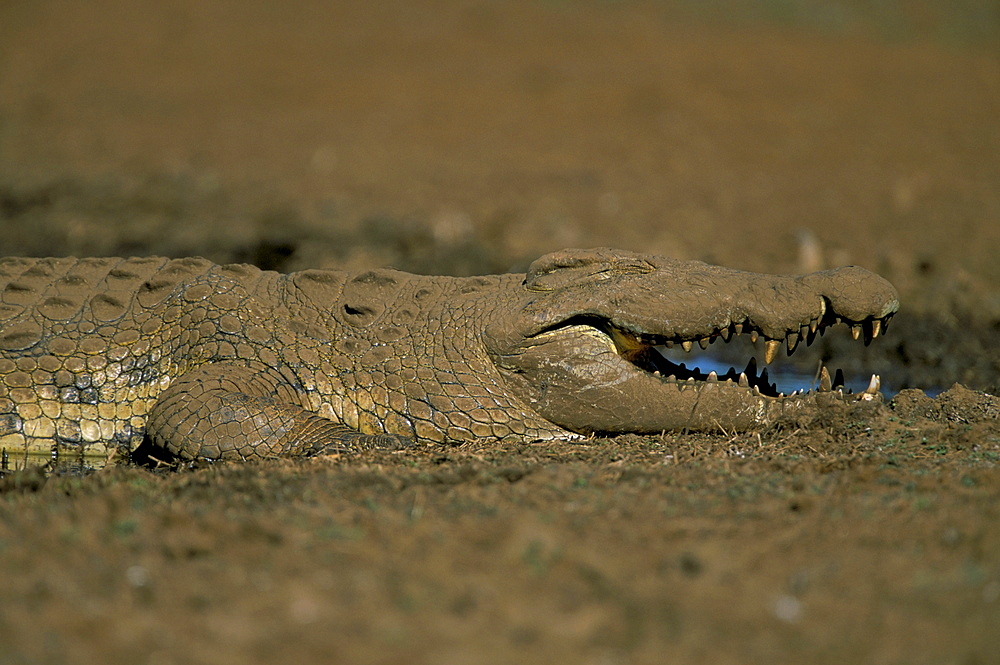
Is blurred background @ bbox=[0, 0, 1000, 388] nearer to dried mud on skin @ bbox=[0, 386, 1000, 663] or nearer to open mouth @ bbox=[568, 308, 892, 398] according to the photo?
open mouth @ bbox=[568, 308, 892, 398]

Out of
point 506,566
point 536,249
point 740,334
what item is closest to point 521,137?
point 536,249

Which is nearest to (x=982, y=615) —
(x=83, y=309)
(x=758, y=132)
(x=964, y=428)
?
(x=964, y=428)

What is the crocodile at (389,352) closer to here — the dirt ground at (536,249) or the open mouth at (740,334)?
the open mouth at (740,334)

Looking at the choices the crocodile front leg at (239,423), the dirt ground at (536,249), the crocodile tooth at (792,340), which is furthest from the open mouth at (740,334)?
the crocodile front leg at (239,423)

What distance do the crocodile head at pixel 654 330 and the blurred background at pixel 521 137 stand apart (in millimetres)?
2970

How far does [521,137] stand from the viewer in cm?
1417

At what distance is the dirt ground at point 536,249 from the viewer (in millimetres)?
2109

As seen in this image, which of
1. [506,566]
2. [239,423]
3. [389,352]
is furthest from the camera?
[389,352]

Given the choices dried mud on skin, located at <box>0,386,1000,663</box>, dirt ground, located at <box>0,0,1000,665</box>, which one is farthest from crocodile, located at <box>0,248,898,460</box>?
dried mud on skin, located at <box>0,386,1000,663</box>

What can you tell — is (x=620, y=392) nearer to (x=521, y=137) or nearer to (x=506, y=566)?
(x=506, y=566)

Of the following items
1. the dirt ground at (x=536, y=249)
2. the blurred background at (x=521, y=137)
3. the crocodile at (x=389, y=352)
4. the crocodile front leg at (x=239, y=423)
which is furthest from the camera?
the blurred background at (x=521, y=137)

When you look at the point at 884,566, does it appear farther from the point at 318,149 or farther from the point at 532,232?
the point at 318,149

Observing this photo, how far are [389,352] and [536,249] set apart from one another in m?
4.95

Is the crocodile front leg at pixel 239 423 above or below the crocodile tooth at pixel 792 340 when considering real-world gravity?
below
